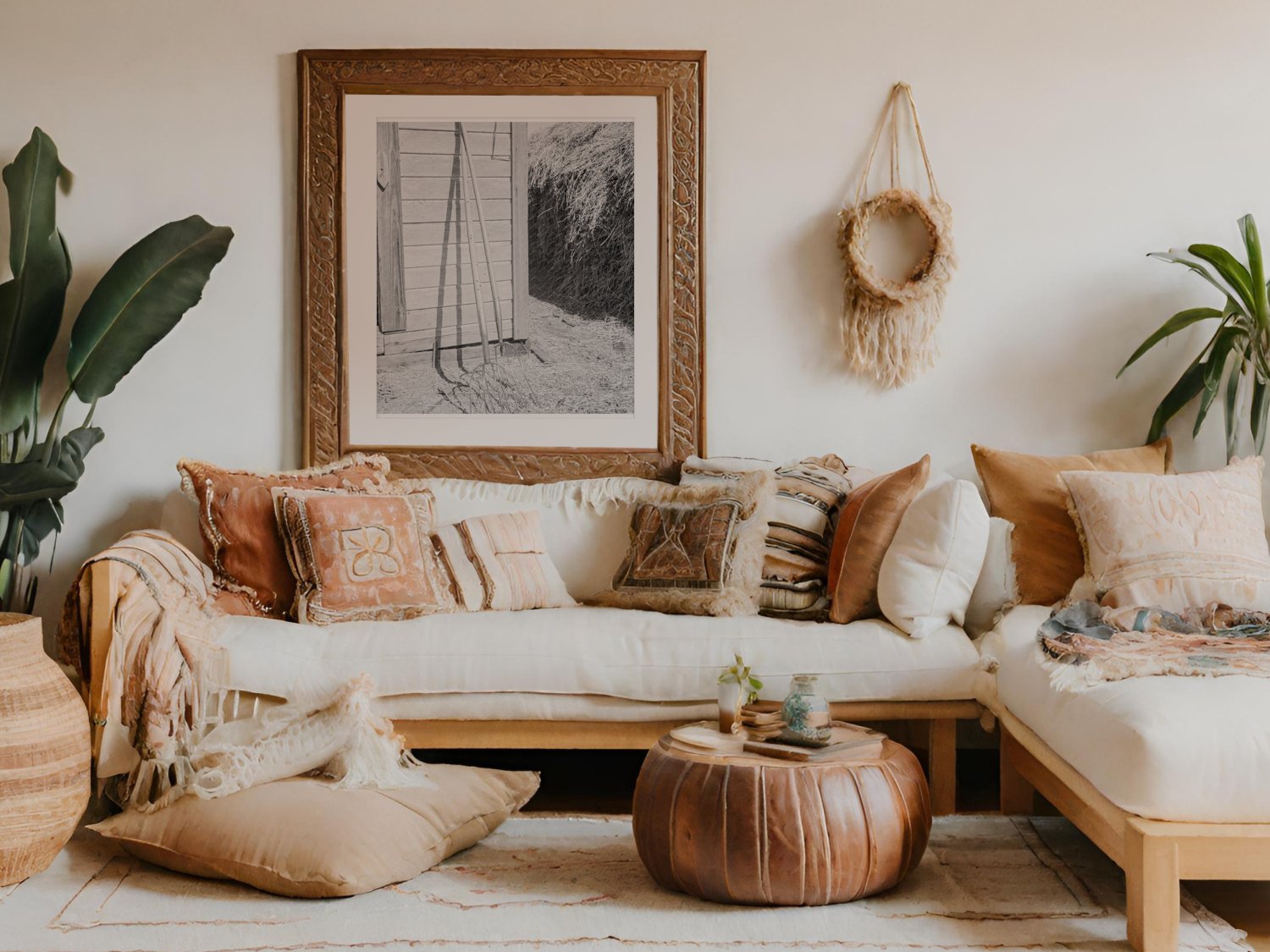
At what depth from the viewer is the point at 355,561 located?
315cm

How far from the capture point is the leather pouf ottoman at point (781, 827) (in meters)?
2.15

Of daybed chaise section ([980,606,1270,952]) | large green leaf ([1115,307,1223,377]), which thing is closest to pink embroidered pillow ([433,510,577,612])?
daybed chaise section ([980,606,1270,952])

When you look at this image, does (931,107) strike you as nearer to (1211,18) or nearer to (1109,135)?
(1109,135)

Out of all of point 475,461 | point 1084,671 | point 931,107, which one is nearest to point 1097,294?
point 931,107

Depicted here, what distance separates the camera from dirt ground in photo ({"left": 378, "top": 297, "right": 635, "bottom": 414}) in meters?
3.72

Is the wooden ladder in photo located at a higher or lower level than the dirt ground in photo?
higher

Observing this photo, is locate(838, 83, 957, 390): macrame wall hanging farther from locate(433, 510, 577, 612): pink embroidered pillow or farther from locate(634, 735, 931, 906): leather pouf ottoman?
locate(634, 735, 931, 906): leather pouf ottoman

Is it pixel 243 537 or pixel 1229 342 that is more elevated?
pixel 1229 342

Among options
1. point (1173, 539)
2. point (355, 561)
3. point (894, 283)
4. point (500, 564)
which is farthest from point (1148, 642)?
point (355, 561)

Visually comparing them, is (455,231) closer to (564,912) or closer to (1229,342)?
(564,912)

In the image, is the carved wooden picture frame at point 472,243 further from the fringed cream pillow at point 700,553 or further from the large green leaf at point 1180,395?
the large green leaf at point 1180,395

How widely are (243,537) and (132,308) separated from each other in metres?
0.79

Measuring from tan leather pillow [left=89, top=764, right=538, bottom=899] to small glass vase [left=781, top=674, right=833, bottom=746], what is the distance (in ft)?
2.49

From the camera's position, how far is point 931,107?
3.68 m
